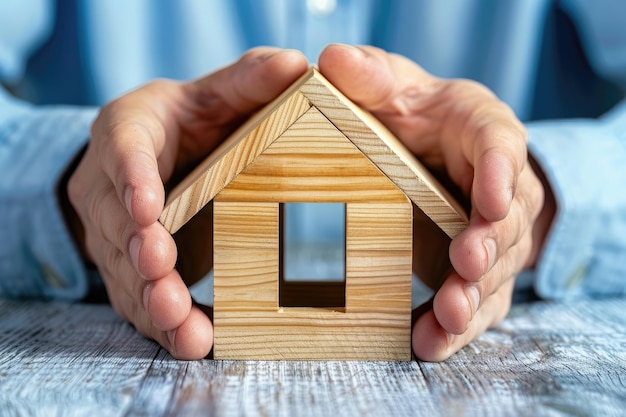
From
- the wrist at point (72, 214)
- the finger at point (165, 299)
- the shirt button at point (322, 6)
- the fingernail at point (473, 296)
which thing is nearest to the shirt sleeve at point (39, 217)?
the wrist at point (72, 214)

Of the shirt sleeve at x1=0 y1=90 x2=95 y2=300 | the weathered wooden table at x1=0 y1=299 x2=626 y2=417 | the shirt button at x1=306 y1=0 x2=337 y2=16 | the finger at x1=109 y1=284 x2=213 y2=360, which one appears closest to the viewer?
the weathered wooden table at x1=0 y1=299 x2=626 y2=417

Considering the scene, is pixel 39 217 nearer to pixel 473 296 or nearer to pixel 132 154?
pixel 132 154

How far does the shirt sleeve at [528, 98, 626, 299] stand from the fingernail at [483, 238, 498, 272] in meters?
0.34

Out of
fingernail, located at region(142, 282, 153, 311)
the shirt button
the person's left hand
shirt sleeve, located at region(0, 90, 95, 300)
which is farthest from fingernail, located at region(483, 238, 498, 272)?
the shirt button

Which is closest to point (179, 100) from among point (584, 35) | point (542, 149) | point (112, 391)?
point (112, 391)

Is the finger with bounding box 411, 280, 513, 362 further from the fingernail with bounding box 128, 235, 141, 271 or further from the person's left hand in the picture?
the fingernail with bounding box 128, 235, 141, 271

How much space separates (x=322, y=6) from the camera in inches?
51.6

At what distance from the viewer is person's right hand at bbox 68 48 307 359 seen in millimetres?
675

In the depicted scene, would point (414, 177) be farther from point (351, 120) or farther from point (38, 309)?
point (38, 309)

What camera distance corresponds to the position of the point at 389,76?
85 cm

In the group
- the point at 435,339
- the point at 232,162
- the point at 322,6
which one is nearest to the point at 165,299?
the point at 232,162

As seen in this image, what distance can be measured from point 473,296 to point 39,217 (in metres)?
0.62

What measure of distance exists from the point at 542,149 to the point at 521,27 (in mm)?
338

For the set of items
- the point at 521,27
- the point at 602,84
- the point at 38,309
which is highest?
the point at 521,27
